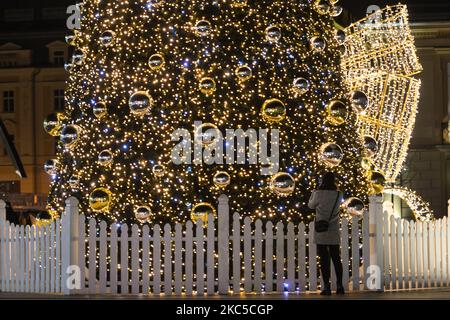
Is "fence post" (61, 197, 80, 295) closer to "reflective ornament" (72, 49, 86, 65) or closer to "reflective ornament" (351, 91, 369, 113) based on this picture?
"reflective ornament" (72, 49, 86, 65)

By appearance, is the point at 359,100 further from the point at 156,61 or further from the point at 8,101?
the point at 8,101

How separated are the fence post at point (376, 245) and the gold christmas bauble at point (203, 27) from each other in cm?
308

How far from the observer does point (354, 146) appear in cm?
1661

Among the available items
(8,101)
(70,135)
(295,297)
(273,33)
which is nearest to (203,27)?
(273,33)

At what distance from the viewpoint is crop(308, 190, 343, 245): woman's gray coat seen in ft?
A: 48.4

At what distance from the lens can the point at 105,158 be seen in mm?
15344

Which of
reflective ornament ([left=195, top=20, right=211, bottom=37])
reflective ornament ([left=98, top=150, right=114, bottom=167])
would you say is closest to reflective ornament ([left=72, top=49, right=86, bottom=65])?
reflective ornament ([left=98, top=150, right=114, bottom=167])

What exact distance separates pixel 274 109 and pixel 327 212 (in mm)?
1505

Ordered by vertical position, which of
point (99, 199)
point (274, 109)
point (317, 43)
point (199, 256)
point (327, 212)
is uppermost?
point (317, 43)

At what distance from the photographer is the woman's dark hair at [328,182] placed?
14.9 m

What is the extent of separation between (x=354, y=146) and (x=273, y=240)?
2.17m

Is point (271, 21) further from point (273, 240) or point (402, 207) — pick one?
point (402, 207)

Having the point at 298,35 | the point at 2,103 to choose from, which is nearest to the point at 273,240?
the point at 298,35
